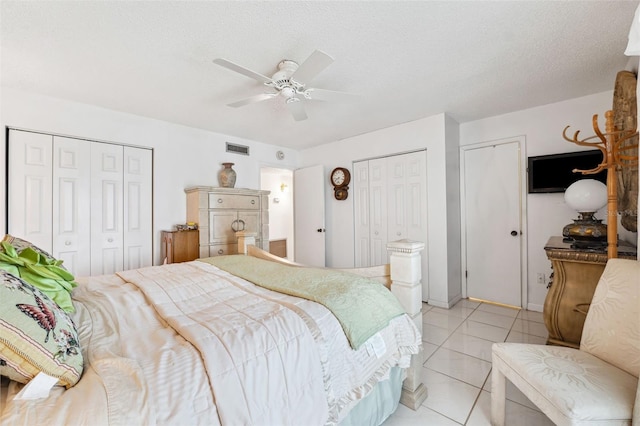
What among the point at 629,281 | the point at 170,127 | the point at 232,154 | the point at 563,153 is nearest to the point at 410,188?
the point at 563,153

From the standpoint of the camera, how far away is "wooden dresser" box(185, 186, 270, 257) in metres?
3.36

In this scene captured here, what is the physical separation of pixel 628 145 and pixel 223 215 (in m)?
3.89

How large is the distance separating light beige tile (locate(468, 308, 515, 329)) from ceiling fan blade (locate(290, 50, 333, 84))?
9.53ft

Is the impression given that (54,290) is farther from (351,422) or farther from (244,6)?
(244,6)

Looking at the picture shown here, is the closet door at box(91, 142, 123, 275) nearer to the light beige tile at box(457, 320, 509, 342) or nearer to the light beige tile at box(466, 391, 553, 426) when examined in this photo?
the light beige tile at box(466, 391, 553, 426)

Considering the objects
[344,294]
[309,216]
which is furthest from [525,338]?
[309,216]

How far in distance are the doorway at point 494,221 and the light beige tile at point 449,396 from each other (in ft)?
6.49

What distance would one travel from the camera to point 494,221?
3340 millimetres

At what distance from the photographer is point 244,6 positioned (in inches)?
60.1

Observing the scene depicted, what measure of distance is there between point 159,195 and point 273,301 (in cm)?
286

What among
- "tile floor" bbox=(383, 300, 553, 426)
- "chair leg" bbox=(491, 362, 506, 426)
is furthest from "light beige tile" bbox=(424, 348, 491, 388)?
"chair leg" bbox=(491, 362, 506, 426)

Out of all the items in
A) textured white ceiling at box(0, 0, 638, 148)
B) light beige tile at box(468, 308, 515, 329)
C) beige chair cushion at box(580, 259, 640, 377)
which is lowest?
light beige tile at box(468, 308, 515, 329)

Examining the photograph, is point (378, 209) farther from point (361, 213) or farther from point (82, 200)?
point (82, 200)

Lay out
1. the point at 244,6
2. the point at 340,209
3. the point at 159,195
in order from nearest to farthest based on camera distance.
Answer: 1. the point at 244,6
2. the point at 159,195
3. the point at 340,209
